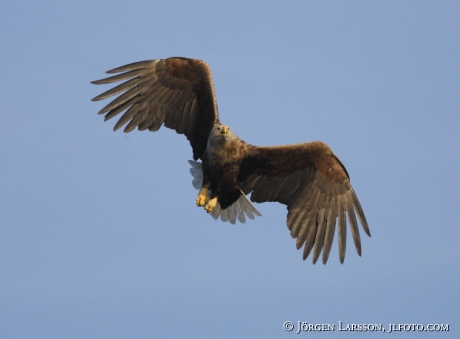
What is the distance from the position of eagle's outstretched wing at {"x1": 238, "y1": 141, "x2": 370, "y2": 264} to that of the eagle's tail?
1.44 ft

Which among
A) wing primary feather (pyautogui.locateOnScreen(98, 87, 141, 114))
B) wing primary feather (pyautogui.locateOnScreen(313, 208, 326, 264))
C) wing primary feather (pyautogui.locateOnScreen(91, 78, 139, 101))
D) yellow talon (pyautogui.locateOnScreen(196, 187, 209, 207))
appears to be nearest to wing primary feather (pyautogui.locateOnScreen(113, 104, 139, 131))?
wing primary feather (pyautogui.locateOnScreen(98, 87, 141, 114))

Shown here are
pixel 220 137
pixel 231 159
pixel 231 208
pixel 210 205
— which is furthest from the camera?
pixel 231 208

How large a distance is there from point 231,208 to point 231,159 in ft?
5.05

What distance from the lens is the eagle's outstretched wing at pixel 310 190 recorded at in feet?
38.8

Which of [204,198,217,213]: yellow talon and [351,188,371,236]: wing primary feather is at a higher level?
[204,198,217,213]: yellow talon

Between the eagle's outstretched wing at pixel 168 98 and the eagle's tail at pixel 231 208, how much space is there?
53 centimetres

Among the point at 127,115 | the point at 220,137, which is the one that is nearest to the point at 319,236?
the point at 220,137

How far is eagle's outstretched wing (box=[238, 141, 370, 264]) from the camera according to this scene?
1183 cm

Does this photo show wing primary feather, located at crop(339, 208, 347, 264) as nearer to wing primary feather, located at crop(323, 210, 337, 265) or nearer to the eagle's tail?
wing primary feather, located at crop(323, 210, 337, 265)

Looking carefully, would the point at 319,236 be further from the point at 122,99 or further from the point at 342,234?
the point at 122,99

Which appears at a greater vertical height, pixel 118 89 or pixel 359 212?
pixel 118 89

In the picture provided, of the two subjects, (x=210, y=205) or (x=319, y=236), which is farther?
(x=319, y=236)

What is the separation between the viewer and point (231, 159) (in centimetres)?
1135

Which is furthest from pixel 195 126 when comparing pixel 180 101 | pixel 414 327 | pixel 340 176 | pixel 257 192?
pixel 414 327
